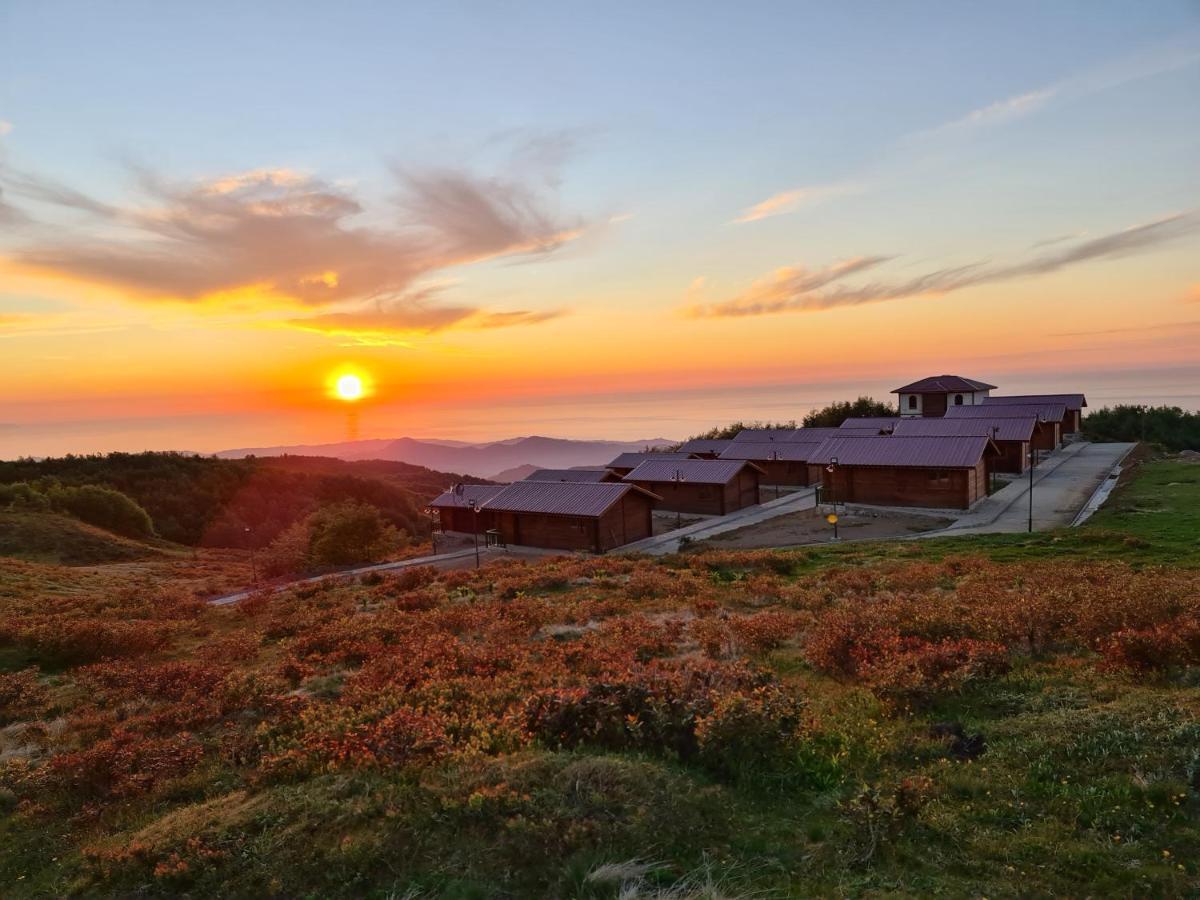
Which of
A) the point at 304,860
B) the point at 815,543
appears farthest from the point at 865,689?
the point at 815,543

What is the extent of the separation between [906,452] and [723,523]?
500 inches

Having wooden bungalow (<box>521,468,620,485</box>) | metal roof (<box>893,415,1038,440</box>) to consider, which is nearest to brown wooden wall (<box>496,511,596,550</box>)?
wooden bungalow (<box>521,468,620,485</box>)

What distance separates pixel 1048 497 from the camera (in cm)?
3966

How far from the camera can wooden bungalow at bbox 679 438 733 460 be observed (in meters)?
58.6

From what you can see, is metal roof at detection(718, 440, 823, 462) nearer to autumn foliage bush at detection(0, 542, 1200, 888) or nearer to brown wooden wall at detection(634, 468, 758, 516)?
brown wooden wall at detection(634, 468, 758, 516)

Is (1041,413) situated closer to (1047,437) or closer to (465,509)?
(1047,437)

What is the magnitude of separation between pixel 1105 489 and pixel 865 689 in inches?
1667

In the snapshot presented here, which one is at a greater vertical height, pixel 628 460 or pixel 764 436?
pixel 764 436

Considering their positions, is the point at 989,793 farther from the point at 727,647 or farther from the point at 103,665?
the point at 103,665

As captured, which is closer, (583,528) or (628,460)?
(583,528)

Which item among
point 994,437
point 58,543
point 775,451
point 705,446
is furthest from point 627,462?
point 58,543

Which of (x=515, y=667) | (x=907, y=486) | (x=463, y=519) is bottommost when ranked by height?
(x=463, y=519)

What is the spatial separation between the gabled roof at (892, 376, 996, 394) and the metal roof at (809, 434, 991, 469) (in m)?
31.2

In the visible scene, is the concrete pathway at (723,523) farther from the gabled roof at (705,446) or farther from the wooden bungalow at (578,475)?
the gabled roof at (705,446)
